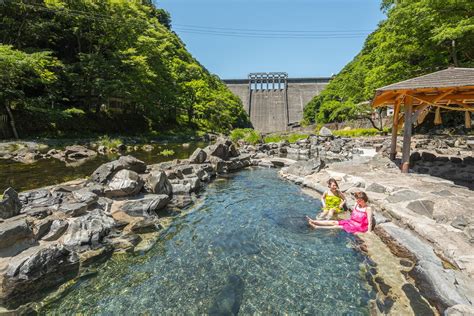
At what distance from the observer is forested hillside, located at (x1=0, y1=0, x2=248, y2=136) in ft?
70.7

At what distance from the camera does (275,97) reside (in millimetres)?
78062

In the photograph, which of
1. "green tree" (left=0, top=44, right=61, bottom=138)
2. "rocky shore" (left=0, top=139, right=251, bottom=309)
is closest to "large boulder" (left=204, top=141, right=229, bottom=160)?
"rocky shore" (left=0, top=139, right=251, bottom=309)

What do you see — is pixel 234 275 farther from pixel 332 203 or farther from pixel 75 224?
pixel 332 203

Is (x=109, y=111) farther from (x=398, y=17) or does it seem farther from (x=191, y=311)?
(x=191, y=311)

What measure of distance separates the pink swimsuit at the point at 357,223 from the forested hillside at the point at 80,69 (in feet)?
73.3

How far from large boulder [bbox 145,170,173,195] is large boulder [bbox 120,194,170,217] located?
49cm

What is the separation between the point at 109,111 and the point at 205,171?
24.4 metres

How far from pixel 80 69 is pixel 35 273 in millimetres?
27331

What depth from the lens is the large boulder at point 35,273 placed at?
11.8ft

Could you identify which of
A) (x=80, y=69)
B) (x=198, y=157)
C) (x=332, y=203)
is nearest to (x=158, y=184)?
(x=332, y=203)

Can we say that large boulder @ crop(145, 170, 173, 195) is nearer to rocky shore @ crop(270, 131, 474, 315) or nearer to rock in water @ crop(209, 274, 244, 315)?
rock in water @ crop(209, 274, 244, 315)

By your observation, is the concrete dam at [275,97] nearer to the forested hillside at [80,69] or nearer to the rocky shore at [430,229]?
the forested hillside at [80,69]

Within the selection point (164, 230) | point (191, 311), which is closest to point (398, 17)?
point (164, 230)

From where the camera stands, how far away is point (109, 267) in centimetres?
443
